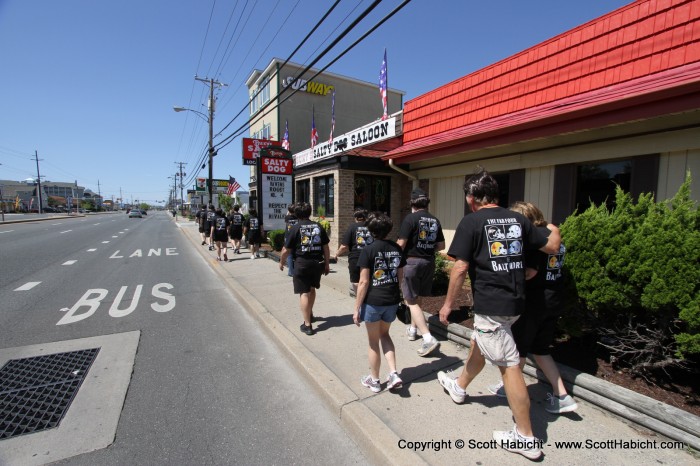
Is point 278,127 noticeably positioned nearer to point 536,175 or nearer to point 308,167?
point 308,167

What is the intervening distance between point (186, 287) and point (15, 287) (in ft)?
11.0

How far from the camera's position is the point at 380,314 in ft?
9.55

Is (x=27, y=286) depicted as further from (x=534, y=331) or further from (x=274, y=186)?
(x=534, y=331)

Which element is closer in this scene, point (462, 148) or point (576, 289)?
point (576, 289)

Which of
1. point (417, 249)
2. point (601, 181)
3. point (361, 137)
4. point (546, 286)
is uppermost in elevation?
point (361, 137)

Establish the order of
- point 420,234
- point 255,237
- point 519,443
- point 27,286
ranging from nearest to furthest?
Result: point 519,443 → point 420,234 → point 27,286 → point 255,237

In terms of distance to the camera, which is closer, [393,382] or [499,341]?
[499,341]

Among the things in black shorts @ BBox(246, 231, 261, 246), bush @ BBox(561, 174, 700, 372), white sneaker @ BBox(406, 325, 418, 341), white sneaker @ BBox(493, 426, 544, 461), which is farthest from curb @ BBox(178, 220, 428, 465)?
black shorts @ BBox(246, 231, 261, 246)

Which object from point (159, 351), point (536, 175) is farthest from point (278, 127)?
point (159, 351)

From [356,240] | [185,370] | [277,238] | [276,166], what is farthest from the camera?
[277,238]

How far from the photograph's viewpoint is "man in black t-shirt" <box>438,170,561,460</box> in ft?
7.36

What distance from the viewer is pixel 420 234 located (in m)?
4.02

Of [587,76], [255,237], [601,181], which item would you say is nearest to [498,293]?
[601,181]

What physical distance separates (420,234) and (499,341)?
6.18 feet
